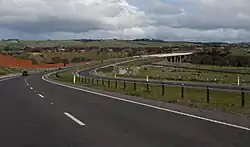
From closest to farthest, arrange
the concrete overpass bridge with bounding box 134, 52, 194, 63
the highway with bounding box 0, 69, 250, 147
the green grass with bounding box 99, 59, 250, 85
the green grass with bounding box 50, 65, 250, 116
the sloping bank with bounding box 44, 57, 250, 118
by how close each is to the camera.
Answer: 1. the highway with bounding box 0, 69, 250, 147
2. the sloping bank with bounding box 44, 57, 250, 118
3. the green grass with bounding box 50, 65, 250, 116
4. the green grass with bounding box 99, 59, 250, 85
5. the concrete overpass bridge with bounding box 134, 52, 194, 63

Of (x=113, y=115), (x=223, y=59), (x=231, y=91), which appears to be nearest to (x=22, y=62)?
(x=223, y=59)

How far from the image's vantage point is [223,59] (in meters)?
135

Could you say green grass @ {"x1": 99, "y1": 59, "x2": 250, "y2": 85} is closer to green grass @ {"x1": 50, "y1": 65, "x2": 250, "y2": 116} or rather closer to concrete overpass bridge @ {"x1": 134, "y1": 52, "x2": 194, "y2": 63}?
green grass @ {"x1": 50, "y1": 65, "x2": 250, "y2": 116}

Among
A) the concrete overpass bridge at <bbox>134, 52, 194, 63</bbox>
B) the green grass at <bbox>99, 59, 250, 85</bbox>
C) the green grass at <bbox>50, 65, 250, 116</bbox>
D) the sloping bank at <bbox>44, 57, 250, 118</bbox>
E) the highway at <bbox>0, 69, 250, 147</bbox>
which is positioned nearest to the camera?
the highway at <bbox>0, 69, 250, 147</bbox>

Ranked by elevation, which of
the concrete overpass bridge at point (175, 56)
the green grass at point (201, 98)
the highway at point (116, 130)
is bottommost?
the concrete overpass bridge at point (175, 56)

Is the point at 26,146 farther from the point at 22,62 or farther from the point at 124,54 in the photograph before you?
the point at 124,54

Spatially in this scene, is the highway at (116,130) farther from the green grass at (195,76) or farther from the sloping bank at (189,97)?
the green grass at (195,76)

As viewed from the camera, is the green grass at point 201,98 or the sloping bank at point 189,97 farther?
the green grass at point 201,98

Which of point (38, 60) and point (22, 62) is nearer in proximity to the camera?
point (22, 62)

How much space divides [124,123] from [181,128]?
6.49ft

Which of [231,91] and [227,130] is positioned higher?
[227,130]

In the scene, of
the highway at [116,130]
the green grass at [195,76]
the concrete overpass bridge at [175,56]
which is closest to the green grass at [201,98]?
the highway at [116,130]

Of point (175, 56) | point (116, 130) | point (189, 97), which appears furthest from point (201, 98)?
point (175, 56)

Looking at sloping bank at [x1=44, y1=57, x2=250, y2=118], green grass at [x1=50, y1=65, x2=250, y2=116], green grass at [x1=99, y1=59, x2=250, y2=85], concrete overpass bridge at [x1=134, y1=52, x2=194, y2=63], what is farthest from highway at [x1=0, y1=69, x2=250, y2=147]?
concrete overpass bridge at [x1=134, y1=52, x2=194, y2=63]
